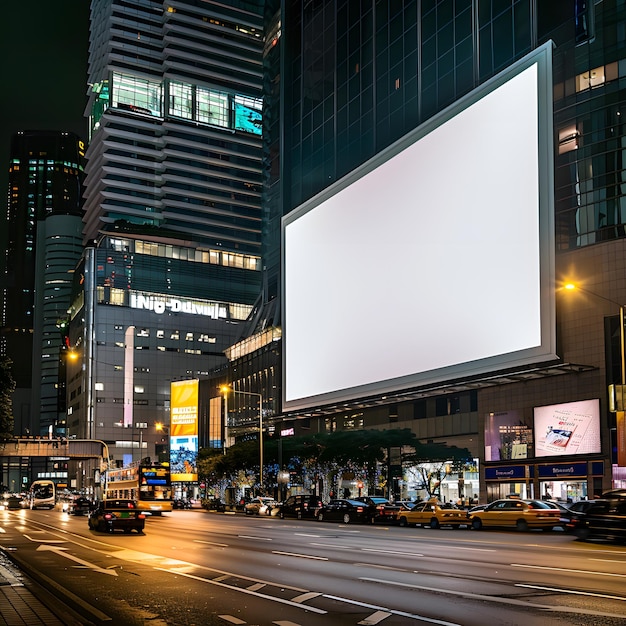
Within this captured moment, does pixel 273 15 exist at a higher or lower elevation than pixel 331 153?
higher

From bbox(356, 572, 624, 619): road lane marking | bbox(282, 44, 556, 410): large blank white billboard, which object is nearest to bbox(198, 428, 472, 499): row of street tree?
bbox(282, 44, 556, 410): large blank white billboard

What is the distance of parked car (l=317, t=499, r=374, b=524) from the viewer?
5425 cm

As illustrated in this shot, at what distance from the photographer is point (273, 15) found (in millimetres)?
178250

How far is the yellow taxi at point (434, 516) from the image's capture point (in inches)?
1837

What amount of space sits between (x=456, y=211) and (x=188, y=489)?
397 feet

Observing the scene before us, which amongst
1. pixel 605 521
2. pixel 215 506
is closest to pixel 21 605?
pixel 605 521

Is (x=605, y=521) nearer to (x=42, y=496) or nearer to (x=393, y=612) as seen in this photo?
(x=393, y=612)

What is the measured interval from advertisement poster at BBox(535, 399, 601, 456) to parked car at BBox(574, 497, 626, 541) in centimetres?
2696

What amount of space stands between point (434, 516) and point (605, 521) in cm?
1665

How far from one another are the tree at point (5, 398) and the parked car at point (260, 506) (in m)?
32.0

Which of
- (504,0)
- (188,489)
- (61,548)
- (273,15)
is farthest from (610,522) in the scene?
(273,15)

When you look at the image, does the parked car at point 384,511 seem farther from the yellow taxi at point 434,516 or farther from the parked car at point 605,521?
the parked car at point 605,521

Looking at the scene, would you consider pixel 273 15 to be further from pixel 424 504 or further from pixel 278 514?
pixel 424 504

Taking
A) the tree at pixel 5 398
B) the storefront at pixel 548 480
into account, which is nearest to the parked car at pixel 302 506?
the storefront at pixel 548 480
